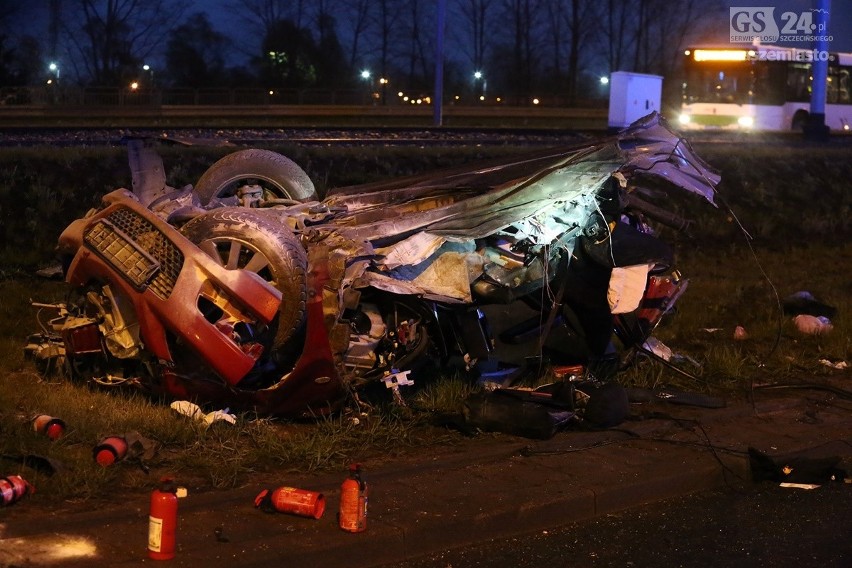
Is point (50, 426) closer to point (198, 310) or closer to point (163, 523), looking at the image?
point (198, 310)

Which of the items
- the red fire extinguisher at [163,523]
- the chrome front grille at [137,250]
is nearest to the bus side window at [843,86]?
the chrome front grille at [137,250]

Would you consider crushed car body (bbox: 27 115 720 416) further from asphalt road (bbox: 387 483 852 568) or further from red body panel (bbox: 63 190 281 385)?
asphalt road (bbox: 387 483 852 568)

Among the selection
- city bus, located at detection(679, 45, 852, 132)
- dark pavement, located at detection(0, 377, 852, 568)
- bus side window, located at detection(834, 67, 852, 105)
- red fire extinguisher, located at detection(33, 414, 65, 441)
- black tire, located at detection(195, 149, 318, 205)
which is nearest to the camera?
dark pavement, located at detection(0, 377, 852, 568)

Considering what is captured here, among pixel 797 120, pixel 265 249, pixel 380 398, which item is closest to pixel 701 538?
pixel 380 398

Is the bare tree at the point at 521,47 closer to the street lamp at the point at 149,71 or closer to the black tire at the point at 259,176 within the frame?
the street lamp at the point at 149,71

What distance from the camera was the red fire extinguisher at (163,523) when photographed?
4641 mm

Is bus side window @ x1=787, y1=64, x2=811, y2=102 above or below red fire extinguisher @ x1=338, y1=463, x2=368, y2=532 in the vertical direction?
above

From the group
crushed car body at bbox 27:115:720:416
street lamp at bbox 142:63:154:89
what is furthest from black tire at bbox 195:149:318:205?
street lamp at bbox 142:63:154:89

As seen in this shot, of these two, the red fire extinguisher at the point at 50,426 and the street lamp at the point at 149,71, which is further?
the street lamp at the point at 149,71

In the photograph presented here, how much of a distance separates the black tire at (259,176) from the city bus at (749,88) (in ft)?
92.7

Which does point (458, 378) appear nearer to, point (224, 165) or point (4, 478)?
point (224, 165)

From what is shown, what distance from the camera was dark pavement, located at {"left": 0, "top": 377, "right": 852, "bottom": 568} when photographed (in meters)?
4.91

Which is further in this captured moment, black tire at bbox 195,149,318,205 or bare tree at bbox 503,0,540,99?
bare tree at bbox 503,0,540,99

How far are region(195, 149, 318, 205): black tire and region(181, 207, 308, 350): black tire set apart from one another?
112 centimetres
